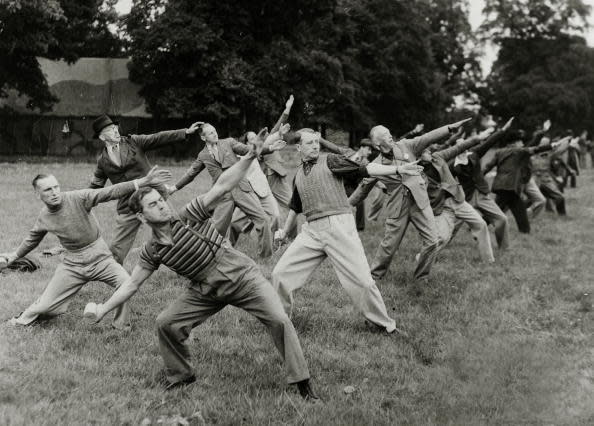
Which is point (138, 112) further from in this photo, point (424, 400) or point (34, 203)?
point (424, 400)

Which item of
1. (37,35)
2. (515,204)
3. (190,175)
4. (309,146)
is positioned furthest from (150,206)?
(37,35)

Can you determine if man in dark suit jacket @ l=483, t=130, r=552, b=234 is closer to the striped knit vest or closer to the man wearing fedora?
the striped knit vest

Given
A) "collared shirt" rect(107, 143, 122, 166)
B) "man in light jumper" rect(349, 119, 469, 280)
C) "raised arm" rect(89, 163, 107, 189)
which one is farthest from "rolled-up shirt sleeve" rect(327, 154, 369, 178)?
"raised arm" rect(89, 163, 107, 189)

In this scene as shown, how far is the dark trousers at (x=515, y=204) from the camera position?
1351cm

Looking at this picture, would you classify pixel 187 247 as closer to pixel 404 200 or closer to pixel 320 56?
pixel 404 200

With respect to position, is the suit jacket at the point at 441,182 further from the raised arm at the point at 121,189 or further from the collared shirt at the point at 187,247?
the collared shirt at the point at 187,247

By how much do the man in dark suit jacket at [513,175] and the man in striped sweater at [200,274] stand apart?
878 centimetres

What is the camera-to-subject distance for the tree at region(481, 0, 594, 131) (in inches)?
2169

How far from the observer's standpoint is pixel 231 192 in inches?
411

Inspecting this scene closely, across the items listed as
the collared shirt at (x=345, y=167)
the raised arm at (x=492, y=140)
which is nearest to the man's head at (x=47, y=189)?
the collared shirt at (x=345, y=167)

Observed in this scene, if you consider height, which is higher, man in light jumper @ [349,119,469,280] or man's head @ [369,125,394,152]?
man's head @ [369,125,394,152]

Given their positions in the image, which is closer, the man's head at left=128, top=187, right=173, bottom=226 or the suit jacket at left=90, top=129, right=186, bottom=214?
the man's head at left=128, top=187, right=173, bottom=226

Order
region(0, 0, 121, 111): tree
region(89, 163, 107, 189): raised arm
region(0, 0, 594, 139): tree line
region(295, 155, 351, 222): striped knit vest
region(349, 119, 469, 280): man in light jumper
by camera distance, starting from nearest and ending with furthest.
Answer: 1. region(295, 155, 351, 222): striped knit vest
2. region(89, 163, 107, 189): raised arm
3. region(349, 119, 469, 280): man in light jumper
4. region(0, 0, 121, 111): tree
5. region(0, 0, 594, 139): tree line

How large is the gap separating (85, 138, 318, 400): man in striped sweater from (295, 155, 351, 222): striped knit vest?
62.7 inches
